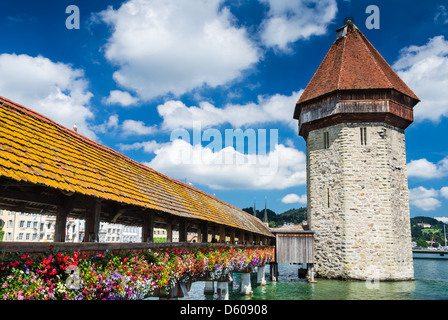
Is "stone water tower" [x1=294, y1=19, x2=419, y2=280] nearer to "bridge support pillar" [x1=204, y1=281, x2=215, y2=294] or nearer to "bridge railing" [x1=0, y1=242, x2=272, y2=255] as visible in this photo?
"bridge support pillar" [x1=204, y1=281, x2=215, y2=294]

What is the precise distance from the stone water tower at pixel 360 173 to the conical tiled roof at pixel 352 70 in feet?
0.23

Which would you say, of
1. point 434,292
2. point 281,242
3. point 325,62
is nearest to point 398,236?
point 434,292

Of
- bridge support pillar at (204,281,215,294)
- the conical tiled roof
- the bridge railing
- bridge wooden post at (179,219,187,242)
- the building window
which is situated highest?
the conical tiled roof

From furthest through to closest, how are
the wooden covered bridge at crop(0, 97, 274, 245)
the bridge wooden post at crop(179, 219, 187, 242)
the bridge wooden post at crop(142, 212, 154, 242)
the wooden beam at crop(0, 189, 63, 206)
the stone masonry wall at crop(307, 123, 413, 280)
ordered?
the stone masonry wall at crop(307, 123, 413, 280)
the bridge wooden post at crop(179, 219, 187, 242)
the bridge wooden post at crop(142, 212, 154, 242)
the wooden beam at crop(0, 189, 63, 206)
the wooden covered bridge at crop(0, 97, 274, 245)

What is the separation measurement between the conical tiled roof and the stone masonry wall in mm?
2711

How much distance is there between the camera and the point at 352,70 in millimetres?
25547

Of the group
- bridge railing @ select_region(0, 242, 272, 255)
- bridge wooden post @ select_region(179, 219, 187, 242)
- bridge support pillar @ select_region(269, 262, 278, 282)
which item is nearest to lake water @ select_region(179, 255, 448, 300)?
bridge support pillar @ select_region(269, 262, 278, 282)

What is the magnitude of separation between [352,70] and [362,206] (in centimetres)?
931

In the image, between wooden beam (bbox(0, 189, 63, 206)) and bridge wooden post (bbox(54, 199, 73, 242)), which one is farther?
bridge wooden post (bbox(54, 199, 73, 242))

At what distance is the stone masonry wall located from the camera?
73.3 ft

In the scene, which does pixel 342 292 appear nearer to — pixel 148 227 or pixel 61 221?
pixel 148 227

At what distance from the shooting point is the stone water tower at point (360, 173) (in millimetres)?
22438

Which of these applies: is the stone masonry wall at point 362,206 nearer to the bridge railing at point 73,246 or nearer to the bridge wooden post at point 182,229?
the bridge wooden post at point 182,229
